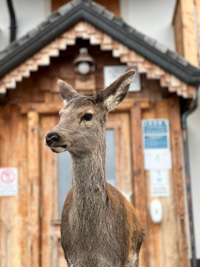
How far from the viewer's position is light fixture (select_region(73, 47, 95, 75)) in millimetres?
6188

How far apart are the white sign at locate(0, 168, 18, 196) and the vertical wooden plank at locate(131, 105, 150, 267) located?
190 cm

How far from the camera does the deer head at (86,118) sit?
105 inches

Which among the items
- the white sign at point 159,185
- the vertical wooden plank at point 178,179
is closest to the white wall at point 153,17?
the vertical wooden plank at point 178,179

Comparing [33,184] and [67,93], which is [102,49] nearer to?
[33,184]

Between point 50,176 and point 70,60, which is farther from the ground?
point 70,60

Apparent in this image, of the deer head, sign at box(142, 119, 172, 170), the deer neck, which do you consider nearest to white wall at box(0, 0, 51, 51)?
sign at box(142, 119, 172, 170)

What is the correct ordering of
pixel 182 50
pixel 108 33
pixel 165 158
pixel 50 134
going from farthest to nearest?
pixel 182 50 → pixel 165 158 → pixel 108 33 → pixel 50 134

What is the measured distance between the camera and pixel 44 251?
6.05m

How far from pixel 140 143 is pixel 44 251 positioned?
224cm

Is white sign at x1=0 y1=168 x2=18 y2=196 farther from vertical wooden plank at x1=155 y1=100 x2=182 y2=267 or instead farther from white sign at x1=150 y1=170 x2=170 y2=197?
vertical wooden plank at x1=155 y1=100 x2=182 y2=267

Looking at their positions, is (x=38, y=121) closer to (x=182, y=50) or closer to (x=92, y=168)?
(x=182, y=50)

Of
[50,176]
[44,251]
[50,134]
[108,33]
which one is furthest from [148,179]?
[50,134]

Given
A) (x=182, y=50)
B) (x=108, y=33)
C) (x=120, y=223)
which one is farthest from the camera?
(x=182, y=50)

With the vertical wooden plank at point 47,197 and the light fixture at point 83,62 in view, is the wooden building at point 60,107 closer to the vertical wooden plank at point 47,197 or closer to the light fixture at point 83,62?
the vertical wooden plank at point 47,197
